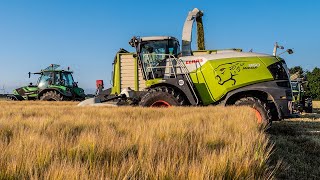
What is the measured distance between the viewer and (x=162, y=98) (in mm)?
9117

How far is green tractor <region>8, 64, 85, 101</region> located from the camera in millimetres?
19031

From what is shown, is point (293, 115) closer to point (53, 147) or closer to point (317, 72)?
point (53, 147)

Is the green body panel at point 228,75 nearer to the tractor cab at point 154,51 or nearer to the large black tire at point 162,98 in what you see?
the large black tire at point 162,98

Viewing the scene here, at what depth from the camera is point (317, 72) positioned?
74562 millimetres

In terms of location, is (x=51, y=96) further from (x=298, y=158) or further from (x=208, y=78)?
(x=298, y=158)

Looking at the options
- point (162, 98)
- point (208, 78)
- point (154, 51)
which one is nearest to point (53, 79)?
point (154, 51)

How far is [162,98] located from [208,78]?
1.32 metres

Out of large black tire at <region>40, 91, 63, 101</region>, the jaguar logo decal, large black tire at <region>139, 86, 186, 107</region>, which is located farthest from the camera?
large black tire at <region>40, 91, 63, 101</region>

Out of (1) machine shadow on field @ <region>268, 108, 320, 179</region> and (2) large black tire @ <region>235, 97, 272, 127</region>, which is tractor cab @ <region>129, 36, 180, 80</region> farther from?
(1) machine shadow on field @ <region>268, 108, 320, 179</region>

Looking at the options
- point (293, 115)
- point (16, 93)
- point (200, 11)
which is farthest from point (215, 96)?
point (16, 93)

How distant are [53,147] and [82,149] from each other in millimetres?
201

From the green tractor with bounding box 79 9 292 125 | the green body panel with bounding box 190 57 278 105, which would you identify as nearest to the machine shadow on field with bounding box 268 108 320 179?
the green tractor with bounding box 79 9 292 125

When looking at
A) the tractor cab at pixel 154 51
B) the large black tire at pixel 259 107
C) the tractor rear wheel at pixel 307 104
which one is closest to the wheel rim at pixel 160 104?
the tractor cab at pixel 154 51

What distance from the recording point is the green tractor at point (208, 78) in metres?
8.43
